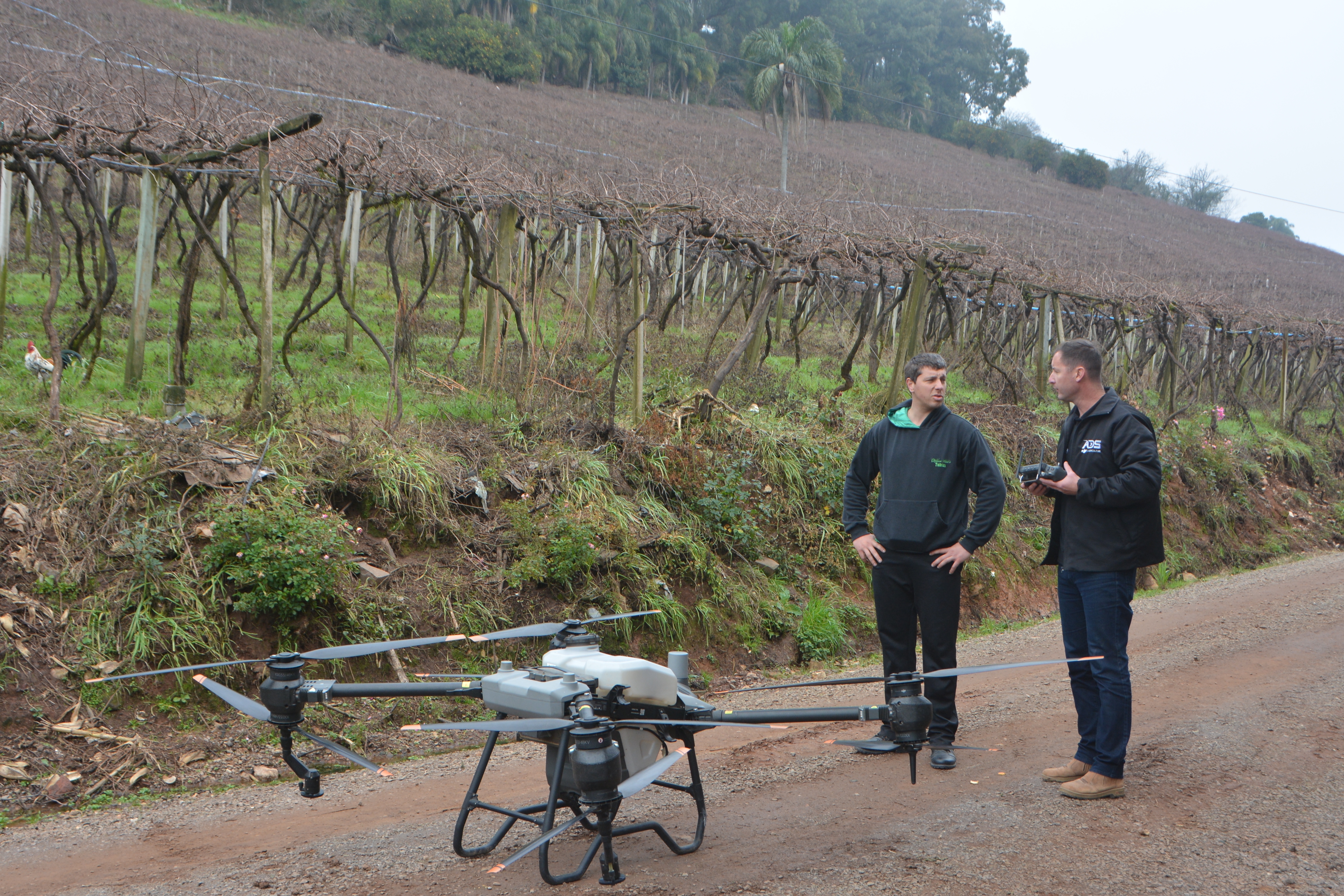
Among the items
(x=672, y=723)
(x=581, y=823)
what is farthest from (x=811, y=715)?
(x=581, y=823)

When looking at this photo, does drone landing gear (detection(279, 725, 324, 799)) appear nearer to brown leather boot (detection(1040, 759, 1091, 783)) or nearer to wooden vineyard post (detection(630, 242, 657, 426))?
brown leather boot (detection(1040, 759, 1091, 783))

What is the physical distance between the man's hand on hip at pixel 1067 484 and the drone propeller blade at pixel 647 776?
2.42 meters

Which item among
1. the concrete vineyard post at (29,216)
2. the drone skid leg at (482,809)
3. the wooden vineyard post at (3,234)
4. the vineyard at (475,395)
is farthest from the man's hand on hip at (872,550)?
the concrete vineyard post at (29,216)

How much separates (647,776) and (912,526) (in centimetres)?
253

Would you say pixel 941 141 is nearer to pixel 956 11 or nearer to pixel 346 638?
pixel 956 11

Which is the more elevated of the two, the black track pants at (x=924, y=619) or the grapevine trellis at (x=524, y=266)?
the grapevine trellis at (x=524, y=266)

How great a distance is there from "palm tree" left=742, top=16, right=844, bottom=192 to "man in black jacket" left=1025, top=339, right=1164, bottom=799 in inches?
1735

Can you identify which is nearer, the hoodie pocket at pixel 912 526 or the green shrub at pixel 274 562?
the hoodie pocket at pixel 912 526

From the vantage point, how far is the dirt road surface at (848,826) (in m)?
3.71

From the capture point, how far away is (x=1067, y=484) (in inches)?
178

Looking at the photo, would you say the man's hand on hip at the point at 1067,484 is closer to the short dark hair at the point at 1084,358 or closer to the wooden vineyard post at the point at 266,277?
the short dark hair at the point at 1084,358

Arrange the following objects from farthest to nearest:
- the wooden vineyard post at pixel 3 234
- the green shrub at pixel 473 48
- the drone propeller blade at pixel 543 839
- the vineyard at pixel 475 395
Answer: the green shrub at pixel 473 48 < the wooden vineyard post at pixel 3 234 < the vineyard at pixel 475 395 < the drone propeller blade at pixel 543 839

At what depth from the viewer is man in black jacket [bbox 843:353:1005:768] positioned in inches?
197

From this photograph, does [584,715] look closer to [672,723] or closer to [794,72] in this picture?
[672,723]
